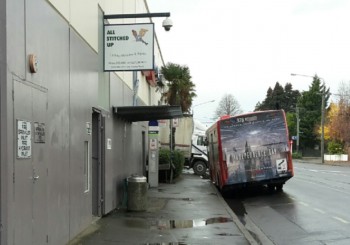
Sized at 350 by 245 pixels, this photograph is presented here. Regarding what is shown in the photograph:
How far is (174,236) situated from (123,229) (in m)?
1.21

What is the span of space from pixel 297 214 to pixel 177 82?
16.4 meters

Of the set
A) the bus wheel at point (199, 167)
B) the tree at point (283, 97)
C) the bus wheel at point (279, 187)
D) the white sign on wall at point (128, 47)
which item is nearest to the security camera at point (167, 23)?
the white sign on wall at point (128, 47)

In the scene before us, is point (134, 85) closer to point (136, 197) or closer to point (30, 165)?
point (136, 197)

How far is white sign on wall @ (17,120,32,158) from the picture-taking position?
5904 mm

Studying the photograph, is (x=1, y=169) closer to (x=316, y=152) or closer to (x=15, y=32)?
(x=15, y=32)

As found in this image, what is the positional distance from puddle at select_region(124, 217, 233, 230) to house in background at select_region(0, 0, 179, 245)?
113cm

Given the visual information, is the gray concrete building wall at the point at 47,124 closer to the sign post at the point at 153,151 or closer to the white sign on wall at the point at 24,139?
the white sign on wall at the point at 24,139

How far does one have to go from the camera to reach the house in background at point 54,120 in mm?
5672

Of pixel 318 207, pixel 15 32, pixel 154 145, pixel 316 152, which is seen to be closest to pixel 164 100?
pixel 154 145

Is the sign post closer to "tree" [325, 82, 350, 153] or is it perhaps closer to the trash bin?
the trash bin

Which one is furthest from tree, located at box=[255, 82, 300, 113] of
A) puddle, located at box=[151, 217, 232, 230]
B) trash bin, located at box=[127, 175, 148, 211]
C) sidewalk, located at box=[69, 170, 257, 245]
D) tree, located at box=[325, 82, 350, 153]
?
puddle, located at box=[151, 217, 232, 230]

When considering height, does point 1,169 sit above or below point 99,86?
below

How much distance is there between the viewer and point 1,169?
17.9ft

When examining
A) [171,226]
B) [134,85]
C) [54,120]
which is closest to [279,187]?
[134,85]
